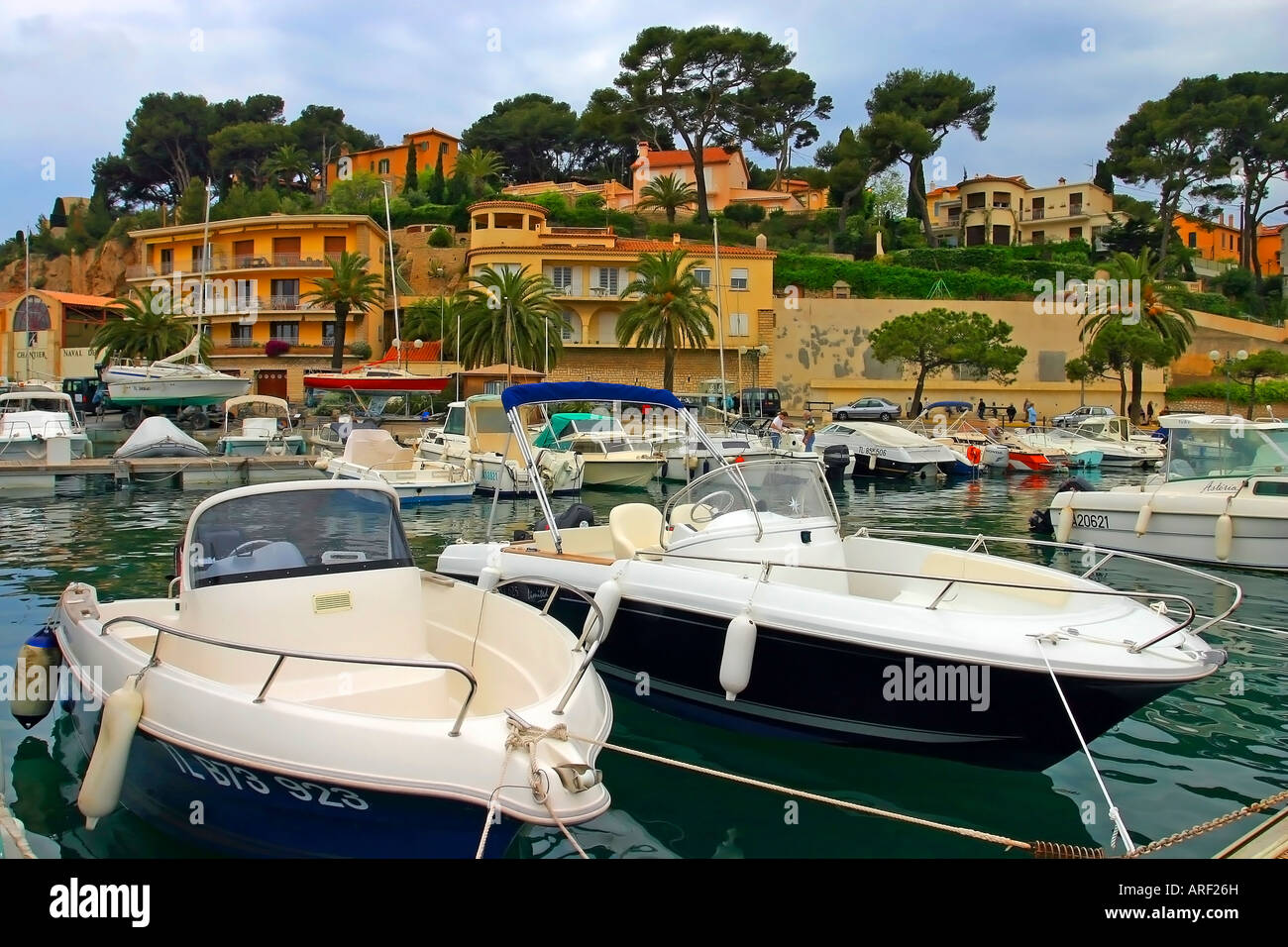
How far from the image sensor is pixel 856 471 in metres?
33.7

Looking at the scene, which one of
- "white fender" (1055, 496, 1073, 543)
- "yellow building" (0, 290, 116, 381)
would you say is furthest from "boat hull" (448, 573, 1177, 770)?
"yellow building" (0, 290, 116, 381)

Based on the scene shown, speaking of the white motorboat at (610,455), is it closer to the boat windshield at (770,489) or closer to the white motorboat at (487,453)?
the white motorboat at (487,453)

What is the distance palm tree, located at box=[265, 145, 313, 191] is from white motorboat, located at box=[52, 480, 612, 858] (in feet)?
266

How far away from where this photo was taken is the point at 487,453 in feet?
88.2

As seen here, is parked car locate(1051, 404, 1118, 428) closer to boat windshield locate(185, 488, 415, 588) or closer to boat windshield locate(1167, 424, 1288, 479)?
boat windshield locate(1167, 424, 1288, 479)

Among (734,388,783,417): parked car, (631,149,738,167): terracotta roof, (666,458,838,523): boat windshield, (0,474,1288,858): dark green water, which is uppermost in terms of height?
(631,149,738,167): terracotta roof

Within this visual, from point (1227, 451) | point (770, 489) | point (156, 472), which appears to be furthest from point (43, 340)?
point (770, 489)

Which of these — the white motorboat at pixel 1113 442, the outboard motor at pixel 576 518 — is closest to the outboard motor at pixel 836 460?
the white motorboat at pixel 1113 442

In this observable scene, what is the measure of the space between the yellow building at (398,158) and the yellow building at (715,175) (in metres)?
19.9

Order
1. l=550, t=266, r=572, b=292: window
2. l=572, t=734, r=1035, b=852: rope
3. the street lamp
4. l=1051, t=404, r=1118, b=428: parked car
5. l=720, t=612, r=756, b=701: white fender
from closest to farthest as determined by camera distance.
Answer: l=572, t=734, r=1035, b=852: rope
l=720, t=612, r=756, b=701: white fender
l=1051, t=404, r=1118, b=428: parked car
the street lamp
l=550, t=266, r=572, b=292: window

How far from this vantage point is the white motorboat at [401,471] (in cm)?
2380

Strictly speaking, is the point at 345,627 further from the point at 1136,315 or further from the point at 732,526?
the point at 1136,315

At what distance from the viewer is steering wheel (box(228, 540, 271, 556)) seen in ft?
22.1

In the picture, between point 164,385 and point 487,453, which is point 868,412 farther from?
point 164,385
